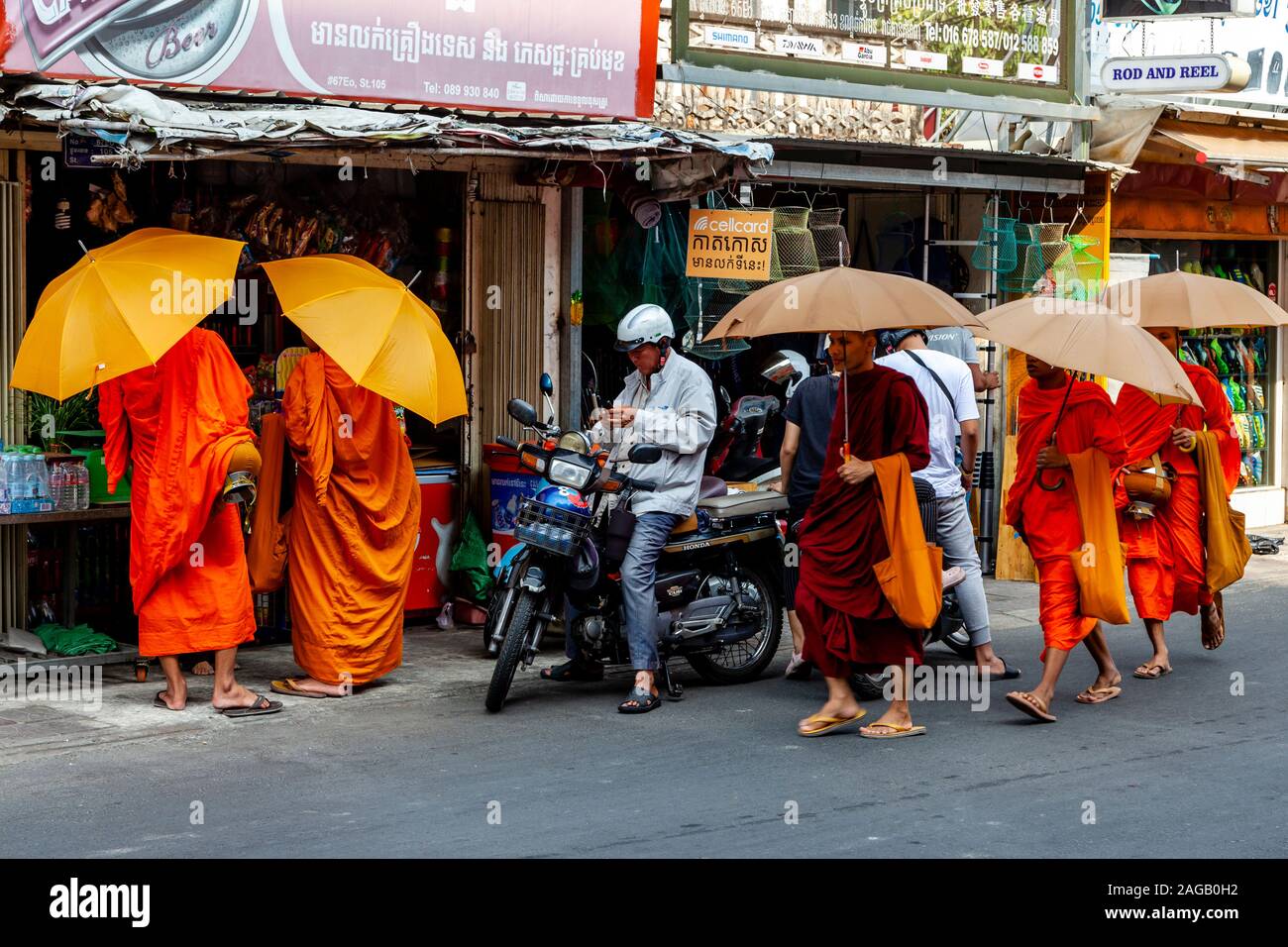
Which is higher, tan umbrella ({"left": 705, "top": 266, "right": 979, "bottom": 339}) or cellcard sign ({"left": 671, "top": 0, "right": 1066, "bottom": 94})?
cellcard sign ({"left": 671, "top": 0, "right": 1066, "bottom": 94})

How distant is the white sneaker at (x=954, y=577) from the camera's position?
8508 mm

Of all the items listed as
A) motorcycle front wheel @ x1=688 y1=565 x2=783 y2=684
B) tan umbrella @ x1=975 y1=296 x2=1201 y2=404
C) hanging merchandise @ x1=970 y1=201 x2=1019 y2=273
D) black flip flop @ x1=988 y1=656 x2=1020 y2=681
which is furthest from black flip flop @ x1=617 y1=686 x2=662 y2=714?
hanging merchandise @ x1=970 y1=201 x2=1019 y2=273

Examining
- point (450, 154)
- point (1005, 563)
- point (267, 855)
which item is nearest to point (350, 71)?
point (450, 154)

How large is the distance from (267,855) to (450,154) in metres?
4.13

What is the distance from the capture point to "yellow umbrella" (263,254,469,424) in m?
7.62

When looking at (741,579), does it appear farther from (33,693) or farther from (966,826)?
(33,693)

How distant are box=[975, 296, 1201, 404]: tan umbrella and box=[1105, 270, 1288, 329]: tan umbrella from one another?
0.85 metres

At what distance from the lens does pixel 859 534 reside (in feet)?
23.6

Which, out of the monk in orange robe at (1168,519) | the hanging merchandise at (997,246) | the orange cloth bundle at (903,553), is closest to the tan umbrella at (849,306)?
the orange cloth bundle at (903,553)

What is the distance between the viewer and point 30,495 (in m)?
8.04

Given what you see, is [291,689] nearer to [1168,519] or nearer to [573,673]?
[573,673]

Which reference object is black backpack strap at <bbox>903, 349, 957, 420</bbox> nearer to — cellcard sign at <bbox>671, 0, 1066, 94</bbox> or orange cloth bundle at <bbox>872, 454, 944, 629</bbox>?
orange cloth bundle at <bbox>872, 454, 944, 629</bbox>

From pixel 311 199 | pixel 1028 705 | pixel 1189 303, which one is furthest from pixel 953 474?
pixel 311 199

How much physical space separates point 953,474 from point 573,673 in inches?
84.9
